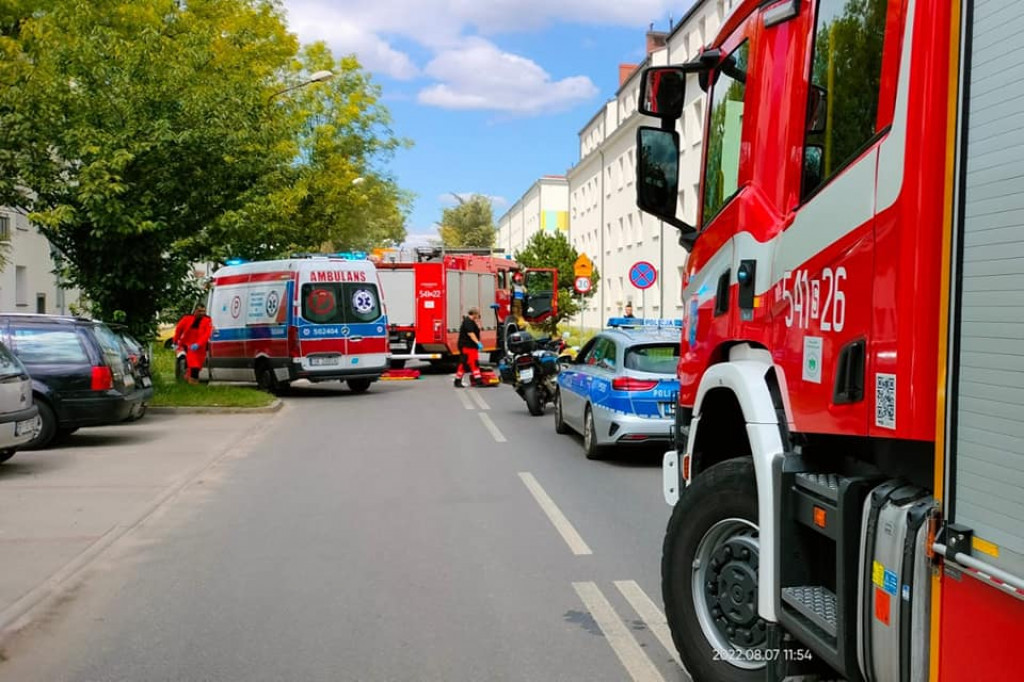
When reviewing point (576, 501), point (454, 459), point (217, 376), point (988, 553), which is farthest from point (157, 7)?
point (988, 553)

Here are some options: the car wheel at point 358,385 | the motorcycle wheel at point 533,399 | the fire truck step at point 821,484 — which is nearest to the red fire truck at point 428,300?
the car wheel at point 358,385

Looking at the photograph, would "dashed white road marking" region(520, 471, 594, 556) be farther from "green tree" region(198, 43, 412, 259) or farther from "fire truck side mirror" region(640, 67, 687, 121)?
"green tree" region(198, 43, 412, 259)

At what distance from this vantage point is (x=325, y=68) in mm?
33875

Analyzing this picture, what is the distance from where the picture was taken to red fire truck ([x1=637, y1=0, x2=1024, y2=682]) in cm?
226

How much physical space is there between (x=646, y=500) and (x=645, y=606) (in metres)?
3.12

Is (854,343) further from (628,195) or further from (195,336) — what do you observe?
(628,195)

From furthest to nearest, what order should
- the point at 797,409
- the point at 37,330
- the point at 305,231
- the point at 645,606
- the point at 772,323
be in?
the point at 305,231 → the point at 37,330 → the point at 645,606 → the point at 772,323 → the point at 797,409

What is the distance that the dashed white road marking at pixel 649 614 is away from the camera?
461 centimetres

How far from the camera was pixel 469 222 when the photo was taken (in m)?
104

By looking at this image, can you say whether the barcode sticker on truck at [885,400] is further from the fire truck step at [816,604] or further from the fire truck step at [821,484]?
the fire truck step at [816,604]

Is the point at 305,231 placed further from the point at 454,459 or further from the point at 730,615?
the point at 730,615

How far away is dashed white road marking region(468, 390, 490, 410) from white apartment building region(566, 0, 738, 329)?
11249 millimetres

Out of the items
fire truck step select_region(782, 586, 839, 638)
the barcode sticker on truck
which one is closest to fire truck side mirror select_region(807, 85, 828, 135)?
the barcode sticker on truck

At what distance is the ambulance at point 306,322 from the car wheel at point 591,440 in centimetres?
895
